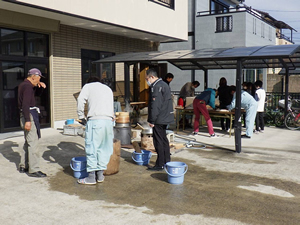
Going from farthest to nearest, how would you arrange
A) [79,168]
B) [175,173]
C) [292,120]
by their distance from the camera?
[292,120] → [79,168] → [175,173]

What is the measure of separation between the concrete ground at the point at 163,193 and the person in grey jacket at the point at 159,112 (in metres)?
0.47

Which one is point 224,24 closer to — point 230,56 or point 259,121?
point 259,121

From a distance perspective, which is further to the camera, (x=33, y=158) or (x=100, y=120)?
(x=33, y=158)

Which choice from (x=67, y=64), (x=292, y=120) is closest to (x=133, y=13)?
(x=67, y=64)

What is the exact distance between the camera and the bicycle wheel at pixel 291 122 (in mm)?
12289

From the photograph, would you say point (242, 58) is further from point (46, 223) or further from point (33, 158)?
point (46, 223)

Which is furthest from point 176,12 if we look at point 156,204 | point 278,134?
point 156,204

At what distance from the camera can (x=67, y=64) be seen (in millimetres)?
11734

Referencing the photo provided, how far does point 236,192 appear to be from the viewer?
5316 millimetres

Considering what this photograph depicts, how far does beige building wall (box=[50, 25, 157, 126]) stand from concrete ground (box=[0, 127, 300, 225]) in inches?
140

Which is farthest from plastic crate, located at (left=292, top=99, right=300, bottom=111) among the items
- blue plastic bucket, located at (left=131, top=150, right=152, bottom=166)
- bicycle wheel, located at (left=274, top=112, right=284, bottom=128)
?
blue plastic bucket, located at (left=131, top=150, right=152, bottom=166)

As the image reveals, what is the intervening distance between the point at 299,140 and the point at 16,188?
807cm

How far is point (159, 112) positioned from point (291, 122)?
7892mm

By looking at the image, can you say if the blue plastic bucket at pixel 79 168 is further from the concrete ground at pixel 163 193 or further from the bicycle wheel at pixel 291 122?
the bicycle wheel at pixel 291 122
